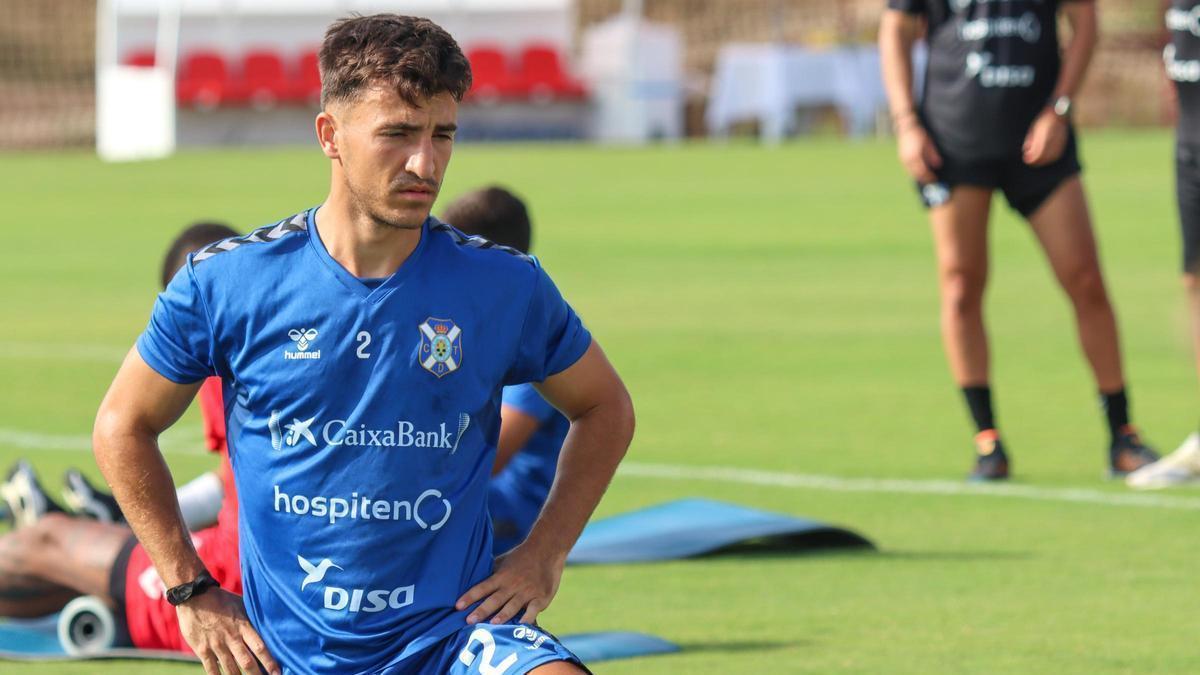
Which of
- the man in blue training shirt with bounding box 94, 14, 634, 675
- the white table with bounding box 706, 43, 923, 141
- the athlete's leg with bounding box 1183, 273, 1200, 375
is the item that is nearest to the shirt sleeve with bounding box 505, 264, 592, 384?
the man in blue training shirt with bounding box 94, 14, 634, 675

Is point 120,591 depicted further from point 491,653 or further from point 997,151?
point 997,151

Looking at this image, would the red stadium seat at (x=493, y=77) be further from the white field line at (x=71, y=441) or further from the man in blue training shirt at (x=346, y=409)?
the man in blue training shirt at (x=346, y=409)

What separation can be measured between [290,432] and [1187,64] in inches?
209

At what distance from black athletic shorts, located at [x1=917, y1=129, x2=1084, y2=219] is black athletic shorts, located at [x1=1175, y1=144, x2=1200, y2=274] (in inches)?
16.8

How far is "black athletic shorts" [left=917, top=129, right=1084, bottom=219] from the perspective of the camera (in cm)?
809

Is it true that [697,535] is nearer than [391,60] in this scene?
No

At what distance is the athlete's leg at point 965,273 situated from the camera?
8164 mm

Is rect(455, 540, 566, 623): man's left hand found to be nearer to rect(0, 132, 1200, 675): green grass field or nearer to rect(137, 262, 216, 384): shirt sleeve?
rect(137, 262, 216, 384): shirt sleeve

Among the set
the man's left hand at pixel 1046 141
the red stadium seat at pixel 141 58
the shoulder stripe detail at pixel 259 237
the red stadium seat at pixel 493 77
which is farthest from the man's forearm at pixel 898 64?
the red stadium seat at pixel 141 58

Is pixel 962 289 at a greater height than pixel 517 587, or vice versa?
pixel 517 587

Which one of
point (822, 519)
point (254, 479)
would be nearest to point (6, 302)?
point (822, 519)

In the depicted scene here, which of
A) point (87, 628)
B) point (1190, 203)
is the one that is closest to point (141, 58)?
point (1190, 203)

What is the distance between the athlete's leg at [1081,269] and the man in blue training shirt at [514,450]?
2844 millimetres

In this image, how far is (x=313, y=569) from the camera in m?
3.85
